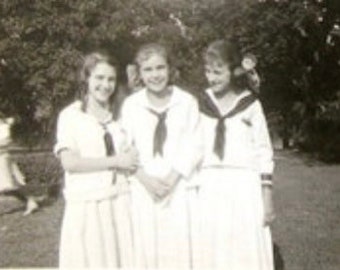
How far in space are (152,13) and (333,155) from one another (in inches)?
246

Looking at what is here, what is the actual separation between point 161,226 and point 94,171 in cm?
44

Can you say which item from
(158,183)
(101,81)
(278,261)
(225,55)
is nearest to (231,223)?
(158,183)

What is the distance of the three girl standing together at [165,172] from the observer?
11.2 feet

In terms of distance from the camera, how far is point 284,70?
16.4 meters

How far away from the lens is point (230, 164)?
3.71m

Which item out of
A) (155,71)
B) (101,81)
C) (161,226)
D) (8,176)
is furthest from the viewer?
(8,176)

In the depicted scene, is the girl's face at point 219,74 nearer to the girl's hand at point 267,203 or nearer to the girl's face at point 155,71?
the girl's face at point 155,71

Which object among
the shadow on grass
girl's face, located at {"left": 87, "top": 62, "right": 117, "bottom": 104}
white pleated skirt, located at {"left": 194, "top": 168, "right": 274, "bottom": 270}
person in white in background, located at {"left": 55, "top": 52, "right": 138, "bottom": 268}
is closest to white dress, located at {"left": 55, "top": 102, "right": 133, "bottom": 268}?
person in white in background, located at {"left": 55, "top": 52, "right": 138, "bottom": 268}

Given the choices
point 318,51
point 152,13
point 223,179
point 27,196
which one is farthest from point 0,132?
point 152,13

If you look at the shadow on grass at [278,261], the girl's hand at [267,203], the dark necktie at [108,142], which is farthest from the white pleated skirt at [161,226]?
the shadow on grass at [278,261]

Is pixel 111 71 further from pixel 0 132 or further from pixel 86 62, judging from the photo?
pixel 0 132

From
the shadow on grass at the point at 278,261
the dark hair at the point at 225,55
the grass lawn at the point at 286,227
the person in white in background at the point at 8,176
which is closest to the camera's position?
the dark hair at the point at 225,55

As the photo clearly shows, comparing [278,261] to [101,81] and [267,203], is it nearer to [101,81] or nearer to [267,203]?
[267,203]

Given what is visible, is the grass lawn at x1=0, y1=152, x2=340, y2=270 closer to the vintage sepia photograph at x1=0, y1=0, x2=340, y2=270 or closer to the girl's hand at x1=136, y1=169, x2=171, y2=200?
the vintage sepia photograph at x1=0, y1=0, x2=340, y2=270
